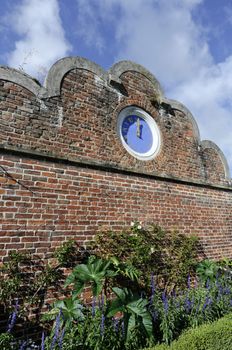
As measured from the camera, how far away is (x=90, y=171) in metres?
5.13

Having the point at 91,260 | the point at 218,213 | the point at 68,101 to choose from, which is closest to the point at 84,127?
the point at 68,101

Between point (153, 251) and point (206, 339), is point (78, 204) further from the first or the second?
point (206, 339)

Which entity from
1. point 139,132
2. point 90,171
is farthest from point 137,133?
point 90,171

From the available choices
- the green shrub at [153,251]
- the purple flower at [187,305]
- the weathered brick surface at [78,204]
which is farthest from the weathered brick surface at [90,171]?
the purple flower at [187,305]

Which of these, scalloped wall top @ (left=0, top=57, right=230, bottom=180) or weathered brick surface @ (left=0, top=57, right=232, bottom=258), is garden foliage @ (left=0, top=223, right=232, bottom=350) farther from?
scalloped wall top @ (left=0, top=57, right=230, bottom=180)

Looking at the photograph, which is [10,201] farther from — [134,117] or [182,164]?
[182,164]

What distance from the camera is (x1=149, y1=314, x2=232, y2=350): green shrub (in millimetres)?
3553

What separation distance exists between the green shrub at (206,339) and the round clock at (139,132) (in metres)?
3.39

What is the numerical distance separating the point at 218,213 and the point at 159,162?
95.6 inches

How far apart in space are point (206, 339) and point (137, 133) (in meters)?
4.02

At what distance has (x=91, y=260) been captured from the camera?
4441mm

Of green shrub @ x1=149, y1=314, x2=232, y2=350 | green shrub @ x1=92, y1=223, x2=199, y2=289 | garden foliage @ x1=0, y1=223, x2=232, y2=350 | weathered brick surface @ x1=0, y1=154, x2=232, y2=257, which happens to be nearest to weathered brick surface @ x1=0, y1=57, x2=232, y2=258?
weathered brick surface @ x1=0, y1=154, x2=232, y2=257

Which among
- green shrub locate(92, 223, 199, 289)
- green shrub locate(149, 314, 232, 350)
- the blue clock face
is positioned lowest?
green shrub locate(149, 314, 232, 350)

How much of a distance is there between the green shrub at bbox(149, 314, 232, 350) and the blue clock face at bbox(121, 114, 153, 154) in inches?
139
